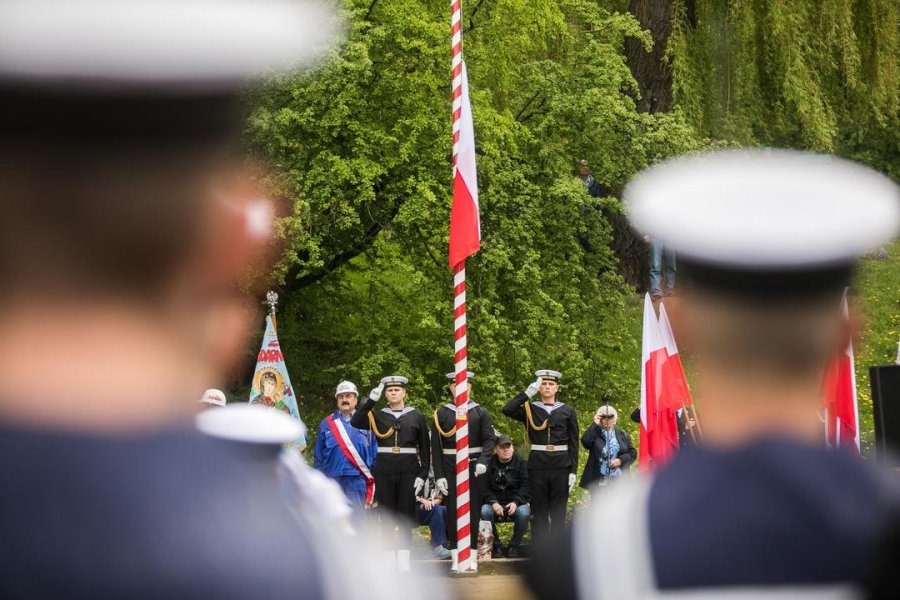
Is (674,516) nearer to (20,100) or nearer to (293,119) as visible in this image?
(20,100)

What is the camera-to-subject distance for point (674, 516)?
5.28 feet

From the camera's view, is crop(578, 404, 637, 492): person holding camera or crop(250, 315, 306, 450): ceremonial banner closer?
crop(578, 404, 637, 492): person holding camera

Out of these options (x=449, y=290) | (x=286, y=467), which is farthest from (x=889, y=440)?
(x=449, y=290)

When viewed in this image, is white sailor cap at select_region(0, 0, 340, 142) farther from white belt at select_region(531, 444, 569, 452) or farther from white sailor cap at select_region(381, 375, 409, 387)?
white belt at select_region(531, 444, 569, 452)

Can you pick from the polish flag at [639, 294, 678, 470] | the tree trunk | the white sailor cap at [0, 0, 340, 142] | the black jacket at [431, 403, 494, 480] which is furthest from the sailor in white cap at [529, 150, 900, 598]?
the tree trunk

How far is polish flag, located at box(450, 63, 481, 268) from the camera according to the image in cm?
1184

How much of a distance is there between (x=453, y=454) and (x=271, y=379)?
2.72 m

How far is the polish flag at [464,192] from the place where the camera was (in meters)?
11.8

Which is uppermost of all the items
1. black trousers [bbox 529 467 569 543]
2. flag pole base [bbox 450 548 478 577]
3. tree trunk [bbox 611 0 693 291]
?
tree trunk [bbox 611 0 693 291]

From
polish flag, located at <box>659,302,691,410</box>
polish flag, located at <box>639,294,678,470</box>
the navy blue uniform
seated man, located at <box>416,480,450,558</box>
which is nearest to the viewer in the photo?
the navy blue uniform

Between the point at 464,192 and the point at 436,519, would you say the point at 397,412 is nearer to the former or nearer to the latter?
the point at 436,519

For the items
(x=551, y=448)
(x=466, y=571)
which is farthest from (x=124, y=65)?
(x=551, y=448)

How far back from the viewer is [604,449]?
15352 millimetres

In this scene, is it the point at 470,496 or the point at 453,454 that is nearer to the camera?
the point at 470,496
